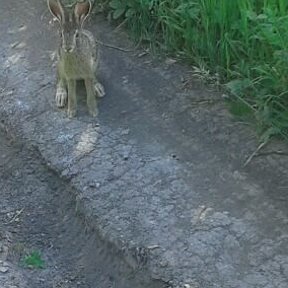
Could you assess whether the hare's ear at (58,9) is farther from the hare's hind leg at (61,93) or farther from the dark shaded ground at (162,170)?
the dark shaded ground at (162,170)

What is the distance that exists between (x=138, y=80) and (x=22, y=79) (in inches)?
28.0

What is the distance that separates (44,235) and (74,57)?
1.01 metres

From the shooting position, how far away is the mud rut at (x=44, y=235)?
4.18 metres

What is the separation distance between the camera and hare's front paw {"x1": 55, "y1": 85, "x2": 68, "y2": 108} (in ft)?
16.6

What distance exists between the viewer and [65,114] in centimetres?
500

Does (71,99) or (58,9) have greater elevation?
(58,9)

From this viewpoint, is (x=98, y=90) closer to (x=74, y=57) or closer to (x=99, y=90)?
(x=99, y=90)

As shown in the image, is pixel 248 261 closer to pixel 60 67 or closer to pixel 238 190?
pixel 238 190

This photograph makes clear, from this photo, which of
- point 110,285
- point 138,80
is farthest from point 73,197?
point 138,80

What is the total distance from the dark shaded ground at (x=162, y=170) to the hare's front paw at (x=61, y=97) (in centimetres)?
7

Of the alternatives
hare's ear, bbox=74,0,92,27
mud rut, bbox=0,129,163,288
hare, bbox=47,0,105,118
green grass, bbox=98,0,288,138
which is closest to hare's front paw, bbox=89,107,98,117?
hare, bbox=47,0,105,118

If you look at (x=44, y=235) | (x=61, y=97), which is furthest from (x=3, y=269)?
(x=61, y=97)

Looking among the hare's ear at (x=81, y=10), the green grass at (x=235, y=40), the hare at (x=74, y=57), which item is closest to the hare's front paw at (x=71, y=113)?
the hare at (x=74, y=57)

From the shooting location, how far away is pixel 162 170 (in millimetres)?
4504
